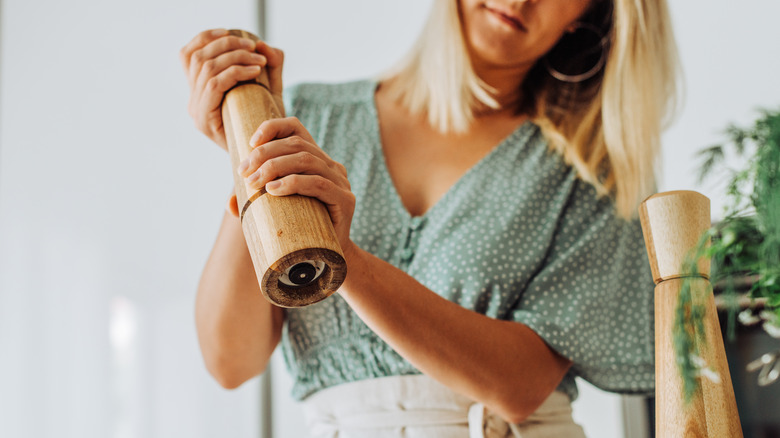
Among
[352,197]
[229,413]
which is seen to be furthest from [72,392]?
[352,197]

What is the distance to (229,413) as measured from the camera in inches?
62.0

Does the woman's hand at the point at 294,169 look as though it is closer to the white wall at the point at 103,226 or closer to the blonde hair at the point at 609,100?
the blonde hair at the point at 609,100

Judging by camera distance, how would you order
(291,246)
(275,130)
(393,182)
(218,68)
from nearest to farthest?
(291,246) < (275,130) < (218,68) < (393,182)

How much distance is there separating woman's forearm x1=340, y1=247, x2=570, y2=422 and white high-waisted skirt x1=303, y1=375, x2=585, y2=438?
4 cm

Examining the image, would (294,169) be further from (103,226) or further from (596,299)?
(103,226)

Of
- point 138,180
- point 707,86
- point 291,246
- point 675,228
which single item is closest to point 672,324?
point 675,228

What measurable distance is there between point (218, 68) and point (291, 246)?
27 centimetres

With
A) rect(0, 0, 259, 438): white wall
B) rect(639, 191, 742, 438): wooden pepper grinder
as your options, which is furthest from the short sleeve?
rect(0, 0, 259, 438): white wall

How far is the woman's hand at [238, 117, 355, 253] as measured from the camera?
1.67 feet

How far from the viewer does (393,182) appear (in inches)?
39.7

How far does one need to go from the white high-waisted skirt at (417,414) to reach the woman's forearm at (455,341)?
4 centimetres

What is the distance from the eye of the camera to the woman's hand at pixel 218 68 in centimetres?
65

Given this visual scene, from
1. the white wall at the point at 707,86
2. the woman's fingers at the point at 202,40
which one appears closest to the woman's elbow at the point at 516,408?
the woman's fingers at the point at 202,40

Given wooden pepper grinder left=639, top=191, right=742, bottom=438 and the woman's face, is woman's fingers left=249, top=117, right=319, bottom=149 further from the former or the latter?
the woman's face
